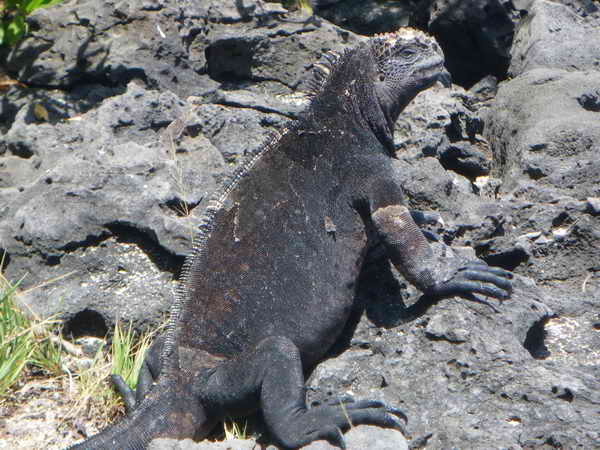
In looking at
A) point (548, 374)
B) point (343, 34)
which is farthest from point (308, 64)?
point (548, 374)

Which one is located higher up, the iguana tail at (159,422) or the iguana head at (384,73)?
the iguana head at (384,73)

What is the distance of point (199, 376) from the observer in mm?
3117

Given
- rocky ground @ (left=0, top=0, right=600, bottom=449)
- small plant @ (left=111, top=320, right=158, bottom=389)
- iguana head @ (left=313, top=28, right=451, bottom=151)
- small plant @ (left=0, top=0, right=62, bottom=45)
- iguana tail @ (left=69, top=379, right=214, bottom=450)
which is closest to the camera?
iguana tail @ (left=69, top=379, right=214, bottom=450)

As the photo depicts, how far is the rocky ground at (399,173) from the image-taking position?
9.97 feet

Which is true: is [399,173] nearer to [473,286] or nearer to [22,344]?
[473,286]

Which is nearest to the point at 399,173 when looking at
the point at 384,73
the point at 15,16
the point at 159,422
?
the point at 384,73

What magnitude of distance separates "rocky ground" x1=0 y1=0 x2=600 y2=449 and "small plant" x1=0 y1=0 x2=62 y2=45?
3.7 inches

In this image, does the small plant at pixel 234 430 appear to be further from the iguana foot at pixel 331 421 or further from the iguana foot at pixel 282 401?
the iguana foot at pixel 331 421

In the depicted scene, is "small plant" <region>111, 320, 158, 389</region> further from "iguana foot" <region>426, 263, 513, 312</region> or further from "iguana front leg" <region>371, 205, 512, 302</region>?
"iguana foot" <region>426, 263, 513, 312</region>

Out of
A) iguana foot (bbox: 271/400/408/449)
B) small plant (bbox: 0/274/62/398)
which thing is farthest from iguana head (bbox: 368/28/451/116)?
small plant (bbox: 0/274/62/398)

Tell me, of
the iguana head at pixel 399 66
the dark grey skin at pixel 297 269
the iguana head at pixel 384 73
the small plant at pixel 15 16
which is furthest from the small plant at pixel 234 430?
the small plant at pixel 15 16

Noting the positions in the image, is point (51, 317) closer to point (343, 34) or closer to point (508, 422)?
point (508, 422)

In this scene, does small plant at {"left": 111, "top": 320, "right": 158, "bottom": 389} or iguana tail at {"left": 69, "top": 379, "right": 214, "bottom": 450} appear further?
small plant at {"left": 111, "top": 320, "right": 158, "bottom": 389}

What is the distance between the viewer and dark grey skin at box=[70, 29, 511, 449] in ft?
9.80
